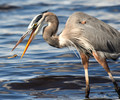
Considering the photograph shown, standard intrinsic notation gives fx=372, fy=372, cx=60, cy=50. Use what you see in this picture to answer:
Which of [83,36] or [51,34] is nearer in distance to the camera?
[51,34]

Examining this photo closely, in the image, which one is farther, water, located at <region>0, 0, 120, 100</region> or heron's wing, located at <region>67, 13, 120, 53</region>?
water, located at <region>0, 0, 120, 100</region>

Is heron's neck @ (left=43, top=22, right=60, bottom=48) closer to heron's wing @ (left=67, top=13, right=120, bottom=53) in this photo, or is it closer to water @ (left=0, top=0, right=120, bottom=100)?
heron's wing @ (left=67, top=13, right=120, bottom=53)

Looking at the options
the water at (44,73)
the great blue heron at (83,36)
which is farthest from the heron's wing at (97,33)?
the water at (44,73)

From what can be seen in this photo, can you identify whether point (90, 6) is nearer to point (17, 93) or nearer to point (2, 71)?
point (2, 71)

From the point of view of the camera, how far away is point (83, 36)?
6.86 m

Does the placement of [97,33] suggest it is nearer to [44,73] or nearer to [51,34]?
[51,34]

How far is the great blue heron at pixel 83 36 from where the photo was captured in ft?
22.0

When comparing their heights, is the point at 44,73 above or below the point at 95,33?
below

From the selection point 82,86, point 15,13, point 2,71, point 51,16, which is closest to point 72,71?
point 82,86

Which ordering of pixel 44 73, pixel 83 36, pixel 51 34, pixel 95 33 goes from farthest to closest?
pixel 44 73 → pixel 95 33 → pixel 83 36 → pixel 51 34

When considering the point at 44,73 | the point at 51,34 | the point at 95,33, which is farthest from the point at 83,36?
the point at 44,73

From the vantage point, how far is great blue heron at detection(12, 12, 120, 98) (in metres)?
6.70

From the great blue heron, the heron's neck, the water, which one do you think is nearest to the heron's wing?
the great blue heron

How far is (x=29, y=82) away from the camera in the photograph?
25.6ft
